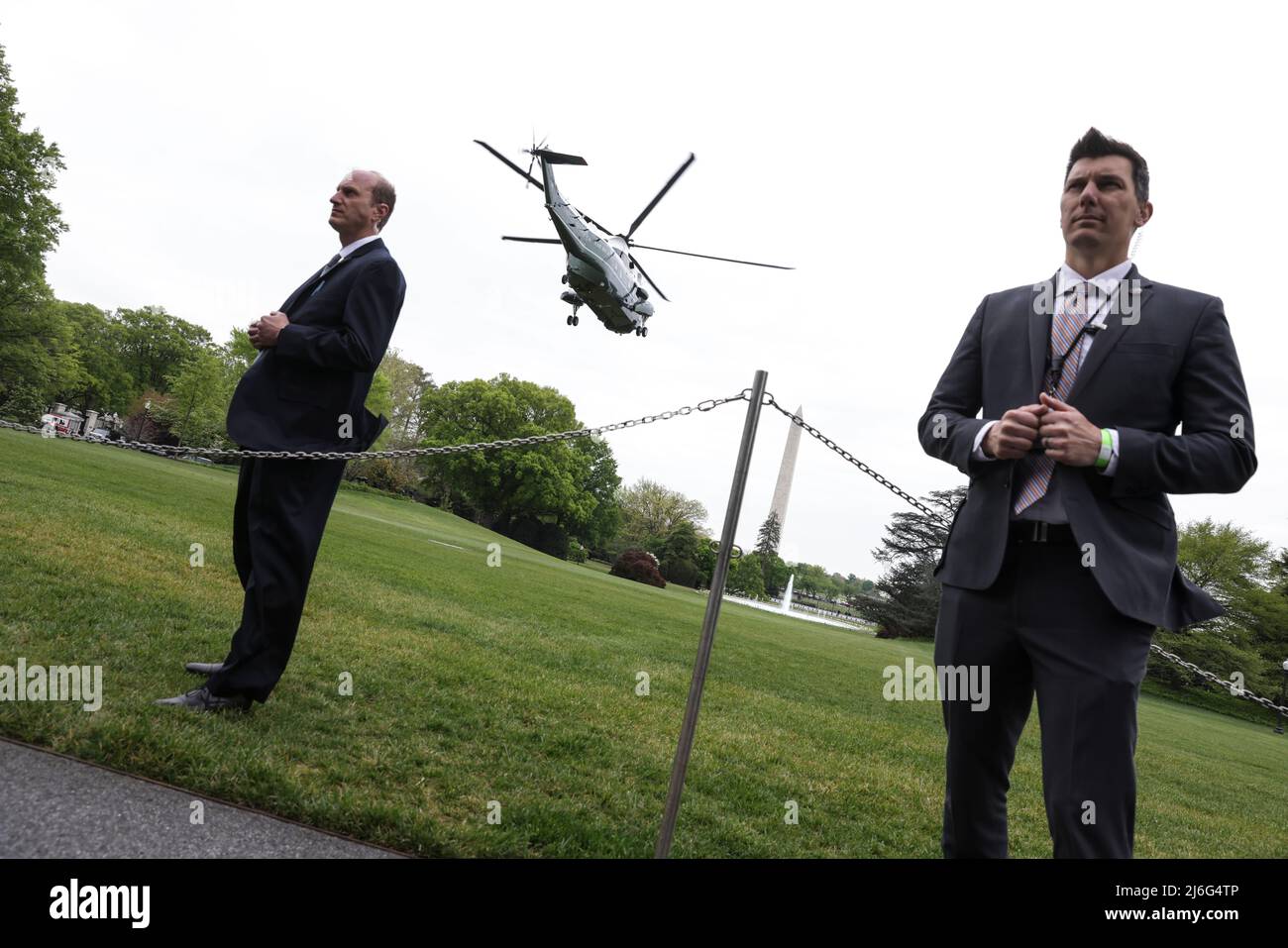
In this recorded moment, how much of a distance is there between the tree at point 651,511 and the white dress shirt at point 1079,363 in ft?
224

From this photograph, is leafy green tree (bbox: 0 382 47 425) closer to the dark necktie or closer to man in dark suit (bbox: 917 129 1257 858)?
the dark necktie

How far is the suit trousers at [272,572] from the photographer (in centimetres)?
373

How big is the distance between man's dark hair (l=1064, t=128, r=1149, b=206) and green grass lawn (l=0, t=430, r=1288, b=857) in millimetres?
3146

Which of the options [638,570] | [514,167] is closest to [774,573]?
[638,570]

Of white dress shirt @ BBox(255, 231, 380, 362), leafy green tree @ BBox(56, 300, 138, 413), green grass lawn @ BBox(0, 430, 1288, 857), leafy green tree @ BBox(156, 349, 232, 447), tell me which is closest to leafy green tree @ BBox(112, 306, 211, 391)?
leafy green tree @ BBox(56, 300, 138, 413)

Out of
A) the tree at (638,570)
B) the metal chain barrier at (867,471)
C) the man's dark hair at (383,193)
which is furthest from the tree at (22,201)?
the metal chain barrier at (867,471)

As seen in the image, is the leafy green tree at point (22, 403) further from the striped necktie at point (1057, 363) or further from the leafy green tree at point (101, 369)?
the striped necktie at point (1057, 363)

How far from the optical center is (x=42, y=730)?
3.12 m

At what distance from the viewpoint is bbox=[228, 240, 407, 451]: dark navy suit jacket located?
375 centimetres

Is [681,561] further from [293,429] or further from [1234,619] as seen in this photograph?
[293,429]

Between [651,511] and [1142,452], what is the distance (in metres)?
75.5

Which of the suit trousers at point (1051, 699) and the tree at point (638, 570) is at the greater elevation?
the suit trousers at point (1051, 699)
